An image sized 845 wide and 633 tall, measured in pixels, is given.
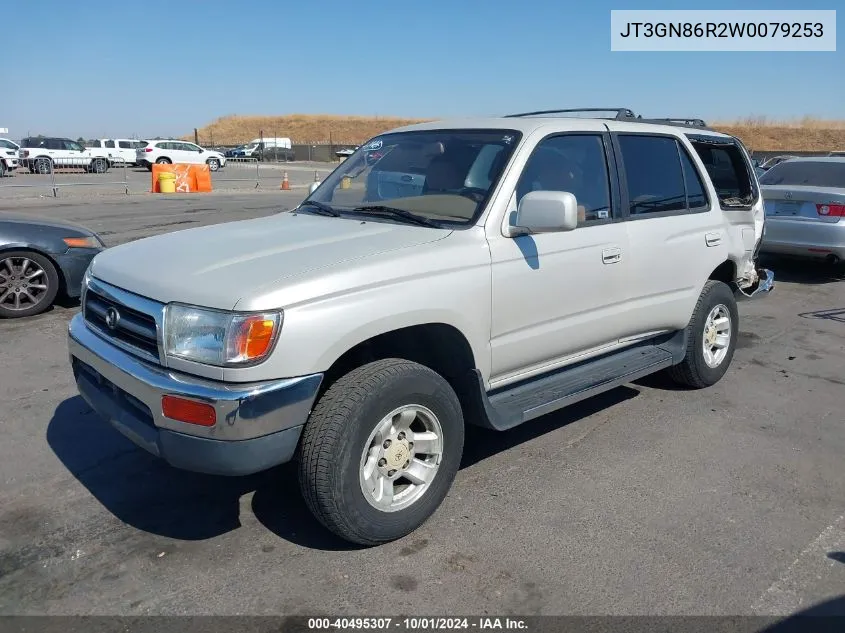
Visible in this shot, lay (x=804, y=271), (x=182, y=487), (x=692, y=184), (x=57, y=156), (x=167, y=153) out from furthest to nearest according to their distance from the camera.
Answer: (x=167, y=153) → (x=57, y=156) → (x=804, y=271) → (x=692, y=184) → (x=182, y=487)

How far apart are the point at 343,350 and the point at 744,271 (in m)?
4.01

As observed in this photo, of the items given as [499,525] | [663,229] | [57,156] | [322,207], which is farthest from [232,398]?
[57,156]

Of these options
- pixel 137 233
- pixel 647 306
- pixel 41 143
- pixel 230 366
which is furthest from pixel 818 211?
pixel 41 143

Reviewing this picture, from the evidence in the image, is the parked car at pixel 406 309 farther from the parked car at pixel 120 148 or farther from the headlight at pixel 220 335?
the parked car at pixel 120 148

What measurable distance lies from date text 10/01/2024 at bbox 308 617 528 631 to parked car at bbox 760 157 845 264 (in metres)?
8.35

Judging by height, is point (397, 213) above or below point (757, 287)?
above

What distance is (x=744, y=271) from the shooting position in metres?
5.77

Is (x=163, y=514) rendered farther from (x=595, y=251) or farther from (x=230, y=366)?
(x=595, y=251)

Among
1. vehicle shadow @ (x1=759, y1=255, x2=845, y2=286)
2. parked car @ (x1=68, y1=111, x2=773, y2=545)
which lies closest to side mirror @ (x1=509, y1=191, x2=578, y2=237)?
parked car @ (x1=68, y1=111, x2=773, y2=545)

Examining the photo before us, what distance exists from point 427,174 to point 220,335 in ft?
6.05

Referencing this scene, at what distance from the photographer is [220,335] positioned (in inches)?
114

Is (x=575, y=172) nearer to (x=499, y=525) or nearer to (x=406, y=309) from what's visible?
(x=406, y=309)

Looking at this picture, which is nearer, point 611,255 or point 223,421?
point 223,421

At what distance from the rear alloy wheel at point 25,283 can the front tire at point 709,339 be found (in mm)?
5907
